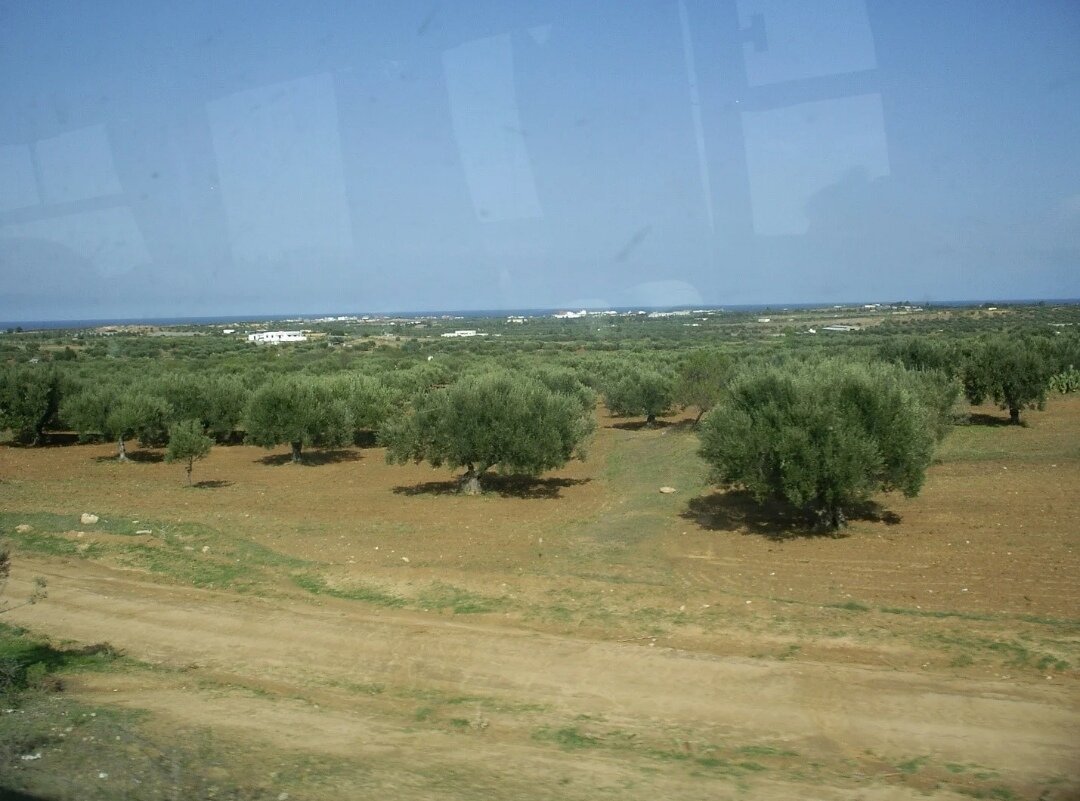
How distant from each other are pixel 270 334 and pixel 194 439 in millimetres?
112261

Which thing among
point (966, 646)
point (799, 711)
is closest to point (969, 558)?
point (966, 646)

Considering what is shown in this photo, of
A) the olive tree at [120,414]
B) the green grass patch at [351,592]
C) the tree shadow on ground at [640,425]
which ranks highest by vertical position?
the olive tree at [120,414]

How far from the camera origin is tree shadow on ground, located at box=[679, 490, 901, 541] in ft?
68.9

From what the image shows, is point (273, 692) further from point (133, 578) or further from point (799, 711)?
point (133, 578)

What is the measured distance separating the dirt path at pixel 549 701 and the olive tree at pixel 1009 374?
1232 inches

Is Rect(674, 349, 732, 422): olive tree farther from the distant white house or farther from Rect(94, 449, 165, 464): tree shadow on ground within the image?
the distant white house

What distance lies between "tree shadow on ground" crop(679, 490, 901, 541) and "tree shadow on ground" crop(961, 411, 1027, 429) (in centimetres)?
1895

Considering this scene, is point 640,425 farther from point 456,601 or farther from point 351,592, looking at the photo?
point 456,601

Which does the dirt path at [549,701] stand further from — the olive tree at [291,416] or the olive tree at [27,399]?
the olive tree at [27,399]

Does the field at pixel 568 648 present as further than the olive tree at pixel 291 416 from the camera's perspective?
No

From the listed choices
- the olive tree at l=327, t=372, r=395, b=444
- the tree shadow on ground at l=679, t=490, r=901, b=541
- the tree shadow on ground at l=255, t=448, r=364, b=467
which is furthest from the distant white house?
the tree shadow on ground at l=679, t=490, r=901, b=541

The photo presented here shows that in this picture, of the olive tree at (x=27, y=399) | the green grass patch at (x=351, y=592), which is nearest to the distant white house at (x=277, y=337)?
the olive tree at (x=27, y=399)

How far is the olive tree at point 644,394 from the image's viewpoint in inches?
1857

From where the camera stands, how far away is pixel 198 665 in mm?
11273
